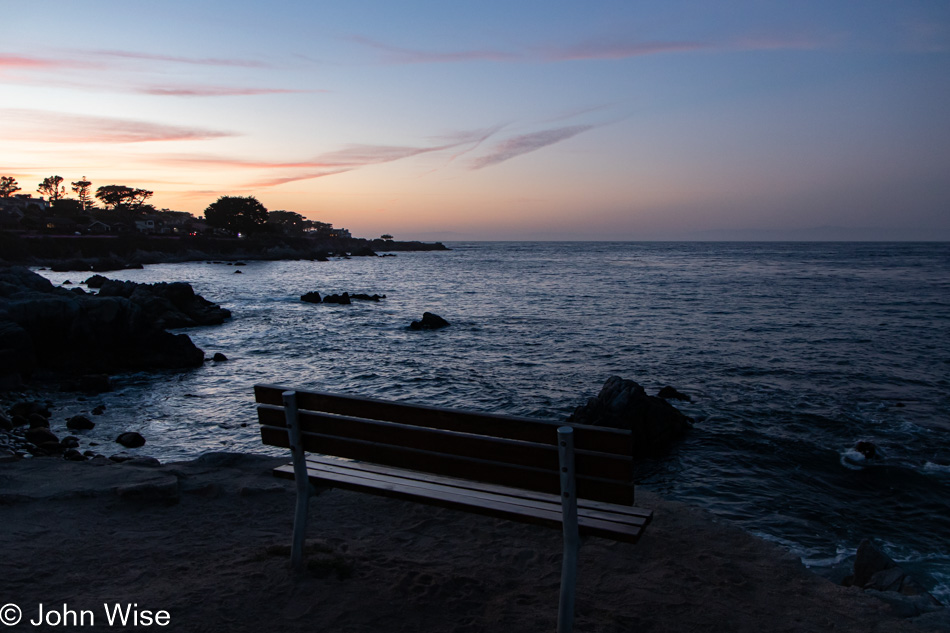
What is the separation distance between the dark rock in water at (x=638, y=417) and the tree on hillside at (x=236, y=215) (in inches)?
4759

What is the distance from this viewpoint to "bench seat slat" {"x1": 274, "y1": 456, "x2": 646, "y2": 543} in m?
3.17

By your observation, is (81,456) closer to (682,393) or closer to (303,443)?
(303,443)

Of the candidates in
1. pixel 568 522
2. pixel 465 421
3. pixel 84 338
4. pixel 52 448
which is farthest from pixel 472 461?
pixel 84 338

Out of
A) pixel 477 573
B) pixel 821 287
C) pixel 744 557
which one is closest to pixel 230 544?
pixel 477 573

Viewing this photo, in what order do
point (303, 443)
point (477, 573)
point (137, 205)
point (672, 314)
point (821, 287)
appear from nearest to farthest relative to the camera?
1. point (303, 443)
2. point (477, 573)
3. point (672, 314)
4. point (821, 287)
5. point (137, 205)

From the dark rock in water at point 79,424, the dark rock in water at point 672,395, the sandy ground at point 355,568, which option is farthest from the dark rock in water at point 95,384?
the dark rock in water at point 672,395

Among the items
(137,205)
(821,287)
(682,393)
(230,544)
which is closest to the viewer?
(230,544)

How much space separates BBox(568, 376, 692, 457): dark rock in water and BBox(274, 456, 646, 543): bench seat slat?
6101 millimetres

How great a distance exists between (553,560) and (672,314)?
25317 mm

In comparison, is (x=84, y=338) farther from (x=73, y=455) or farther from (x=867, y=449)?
(x=867, y=449)

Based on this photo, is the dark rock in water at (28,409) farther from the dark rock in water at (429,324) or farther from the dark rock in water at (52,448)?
the dark rock in water at (429,324)

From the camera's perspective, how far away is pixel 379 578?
13.3ft

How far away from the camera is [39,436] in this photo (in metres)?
9.09

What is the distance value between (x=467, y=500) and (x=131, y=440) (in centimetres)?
→ 839
